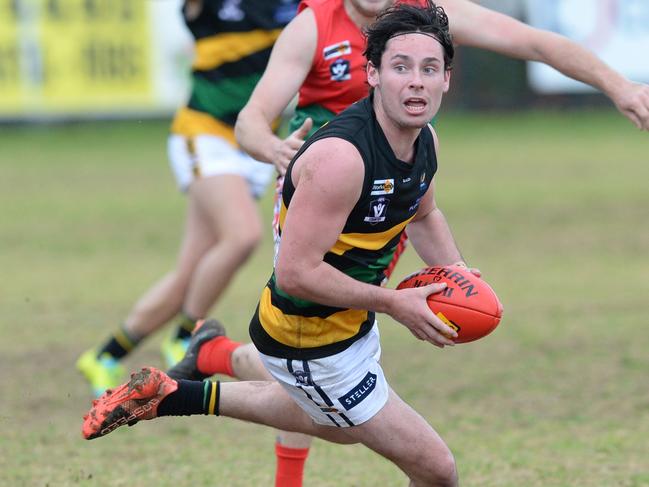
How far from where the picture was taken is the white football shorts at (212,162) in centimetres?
681

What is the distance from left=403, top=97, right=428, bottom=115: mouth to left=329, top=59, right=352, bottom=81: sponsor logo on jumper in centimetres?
112

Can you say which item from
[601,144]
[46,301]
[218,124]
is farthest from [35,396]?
[601,144]

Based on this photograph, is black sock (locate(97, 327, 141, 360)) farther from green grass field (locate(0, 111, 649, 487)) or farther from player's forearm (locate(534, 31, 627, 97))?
player's forearm (locate(534, 31, 627, 97))

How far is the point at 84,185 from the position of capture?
1530cm

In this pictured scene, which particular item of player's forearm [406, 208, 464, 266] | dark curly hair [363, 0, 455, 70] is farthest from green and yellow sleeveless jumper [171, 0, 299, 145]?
dark curly hair [363, 0, 455, 70]

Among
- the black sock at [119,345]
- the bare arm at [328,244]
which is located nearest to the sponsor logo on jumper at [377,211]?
the bare arm at [328,244]

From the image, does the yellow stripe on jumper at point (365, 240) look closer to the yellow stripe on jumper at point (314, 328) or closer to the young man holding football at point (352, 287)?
the young man holding football at point (352, 287)

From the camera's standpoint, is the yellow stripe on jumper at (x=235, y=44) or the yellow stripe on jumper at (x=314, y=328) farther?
the yellow stripe on jumper at (x=235, y=44)

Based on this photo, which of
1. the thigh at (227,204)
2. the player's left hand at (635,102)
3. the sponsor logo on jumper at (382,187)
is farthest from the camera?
the thigh at (227,204)

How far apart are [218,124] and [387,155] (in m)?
3.13

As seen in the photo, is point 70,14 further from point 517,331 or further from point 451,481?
point 451,481

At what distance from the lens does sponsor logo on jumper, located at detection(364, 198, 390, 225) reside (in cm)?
390

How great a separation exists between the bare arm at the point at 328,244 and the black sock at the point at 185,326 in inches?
122

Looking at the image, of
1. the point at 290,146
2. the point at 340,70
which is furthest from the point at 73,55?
the point at 290,146
